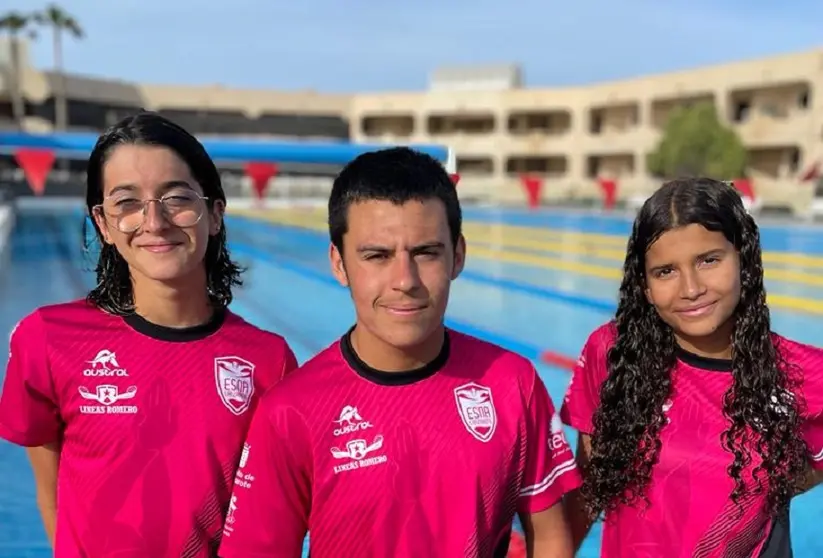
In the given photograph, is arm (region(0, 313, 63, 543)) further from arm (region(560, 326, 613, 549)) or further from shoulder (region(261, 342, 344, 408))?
arm (region(560, 326, 613, 549))

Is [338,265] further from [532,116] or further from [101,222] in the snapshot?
[532,116]

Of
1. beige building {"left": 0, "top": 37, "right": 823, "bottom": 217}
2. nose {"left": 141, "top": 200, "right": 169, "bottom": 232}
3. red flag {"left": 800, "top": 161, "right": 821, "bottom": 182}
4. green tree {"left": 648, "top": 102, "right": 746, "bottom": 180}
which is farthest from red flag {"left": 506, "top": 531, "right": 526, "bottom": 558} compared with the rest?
green tree {"left": 648, "top": 102, "right": 746, "bottom": 180}

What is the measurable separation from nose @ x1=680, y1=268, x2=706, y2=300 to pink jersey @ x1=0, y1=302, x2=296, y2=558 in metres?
0.89

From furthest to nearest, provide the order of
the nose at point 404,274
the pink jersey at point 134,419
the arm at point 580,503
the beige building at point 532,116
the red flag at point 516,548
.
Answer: the beige building at point 532,116 < the red flag at point 516,548 < the arm at point 580,503 < the pink jersey at point 134,419 < the nose at point 404,274

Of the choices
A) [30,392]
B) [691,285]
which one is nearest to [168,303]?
[30,392]

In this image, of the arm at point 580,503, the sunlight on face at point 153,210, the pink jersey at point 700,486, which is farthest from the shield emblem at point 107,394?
the pink jersey at point 700,486

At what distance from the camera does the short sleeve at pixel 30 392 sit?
5.44 ft

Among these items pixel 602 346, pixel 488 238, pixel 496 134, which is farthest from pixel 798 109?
pixel 602 346

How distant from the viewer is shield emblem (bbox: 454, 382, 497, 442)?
1.47 m

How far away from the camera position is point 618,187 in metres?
34.9

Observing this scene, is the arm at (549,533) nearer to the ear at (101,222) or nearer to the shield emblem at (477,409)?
the shield emblem at (477,409)

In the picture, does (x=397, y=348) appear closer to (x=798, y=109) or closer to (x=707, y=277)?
(x=707, y=277)

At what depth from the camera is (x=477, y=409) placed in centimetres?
148

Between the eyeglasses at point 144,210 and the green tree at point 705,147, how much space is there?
28874 millimetres
